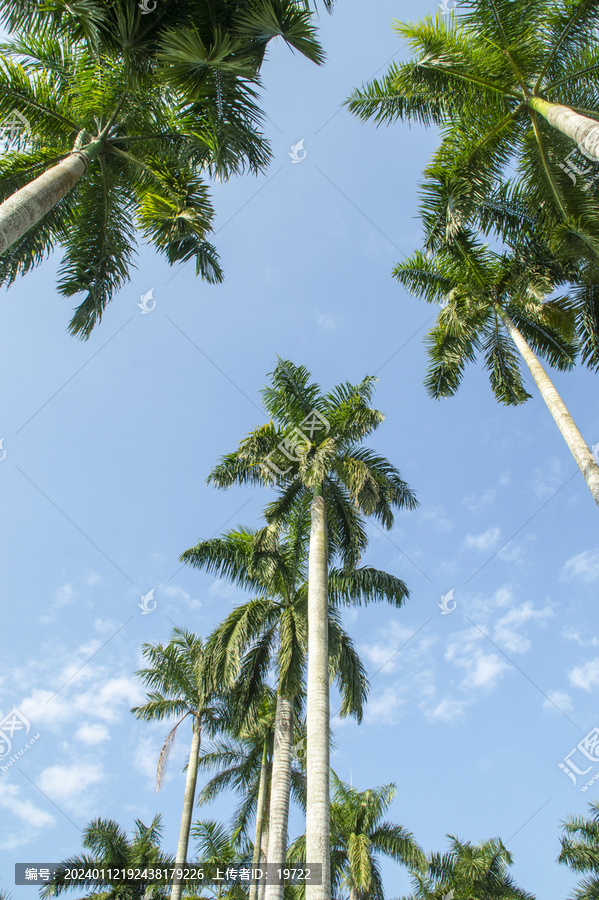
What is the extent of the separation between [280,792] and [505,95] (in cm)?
1653

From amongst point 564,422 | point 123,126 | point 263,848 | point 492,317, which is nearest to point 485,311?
point 492,317

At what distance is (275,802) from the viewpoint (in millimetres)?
14836

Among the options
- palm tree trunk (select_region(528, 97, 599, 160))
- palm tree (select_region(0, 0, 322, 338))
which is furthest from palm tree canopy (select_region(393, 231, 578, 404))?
palm tree (select_region(0, 0, 322, 338))

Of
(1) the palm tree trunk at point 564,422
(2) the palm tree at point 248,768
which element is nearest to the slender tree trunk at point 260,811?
(2) the palm tree at point 248,768

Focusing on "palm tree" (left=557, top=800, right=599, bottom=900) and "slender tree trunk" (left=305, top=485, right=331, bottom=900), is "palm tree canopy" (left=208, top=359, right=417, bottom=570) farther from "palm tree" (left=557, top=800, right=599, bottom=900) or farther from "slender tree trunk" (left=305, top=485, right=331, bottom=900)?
"palm tree" (left=557, top=800, right=599, bottom=900)

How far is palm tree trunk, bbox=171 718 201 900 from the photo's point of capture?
1920 cm

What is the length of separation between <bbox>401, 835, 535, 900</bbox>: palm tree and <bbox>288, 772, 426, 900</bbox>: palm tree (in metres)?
1.49

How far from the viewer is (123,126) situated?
9148mm

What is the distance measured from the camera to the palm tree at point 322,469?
14.9 meters

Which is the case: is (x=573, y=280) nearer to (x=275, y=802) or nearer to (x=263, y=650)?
(x=263, y=650)

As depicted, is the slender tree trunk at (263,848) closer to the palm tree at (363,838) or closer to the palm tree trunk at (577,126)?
the palm tree at (363,838)

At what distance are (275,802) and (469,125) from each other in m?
16.4

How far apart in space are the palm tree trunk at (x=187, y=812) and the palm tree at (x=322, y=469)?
9.23 metres

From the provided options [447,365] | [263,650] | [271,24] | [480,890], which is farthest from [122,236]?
[480,890]
